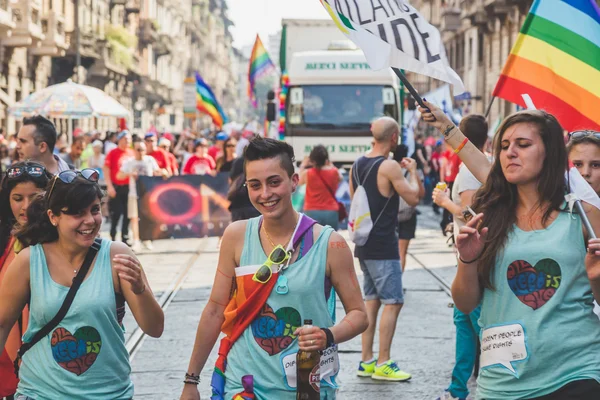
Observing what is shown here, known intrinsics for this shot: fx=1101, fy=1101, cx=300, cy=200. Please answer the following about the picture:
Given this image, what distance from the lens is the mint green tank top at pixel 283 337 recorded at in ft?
12.5

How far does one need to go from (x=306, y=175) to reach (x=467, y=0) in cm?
3917

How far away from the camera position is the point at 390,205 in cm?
780

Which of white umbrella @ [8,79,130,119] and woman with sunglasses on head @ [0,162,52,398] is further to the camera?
white umbrella @ [8,79,130,119]

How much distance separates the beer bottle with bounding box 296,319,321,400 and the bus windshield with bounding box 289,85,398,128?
16.5 metres

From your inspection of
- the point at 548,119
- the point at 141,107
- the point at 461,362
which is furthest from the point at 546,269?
the point at 141,107

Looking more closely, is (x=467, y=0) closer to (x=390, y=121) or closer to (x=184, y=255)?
(x=184, y=255)

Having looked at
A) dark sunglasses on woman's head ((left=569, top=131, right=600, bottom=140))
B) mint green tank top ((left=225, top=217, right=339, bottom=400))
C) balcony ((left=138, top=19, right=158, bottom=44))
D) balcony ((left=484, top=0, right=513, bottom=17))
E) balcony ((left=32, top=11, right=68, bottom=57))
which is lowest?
mint green tank top ((left=225, top=217, right=339, bottom=400))

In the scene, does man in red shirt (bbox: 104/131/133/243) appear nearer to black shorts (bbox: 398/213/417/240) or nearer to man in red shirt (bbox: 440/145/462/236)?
man in red shirt (bbox: 440/145/462/236)

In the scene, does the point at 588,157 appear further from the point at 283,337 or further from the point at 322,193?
the point at 322,193

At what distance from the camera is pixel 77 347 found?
3.92 metres

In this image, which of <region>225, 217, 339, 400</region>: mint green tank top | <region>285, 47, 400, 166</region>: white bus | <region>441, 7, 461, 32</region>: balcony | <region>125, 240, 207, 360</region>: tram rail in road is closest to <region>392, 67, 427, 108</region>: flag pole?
<region>225, 217, 339, 400</region>: mint green tank top

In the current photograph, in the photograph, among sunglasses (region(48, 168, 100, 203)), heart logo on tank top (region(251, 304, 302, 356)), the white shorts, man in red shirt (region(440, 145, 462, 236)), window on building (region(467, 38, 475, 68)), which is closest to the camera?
heart logo on tank top (region(251, 304, 302, 356))

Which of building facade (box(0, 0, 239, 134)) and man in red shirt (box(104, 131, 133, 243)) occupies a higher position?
building facade (box(0, 0, 239, 134))

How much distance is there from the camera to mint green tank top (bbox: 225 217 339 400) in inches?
150
